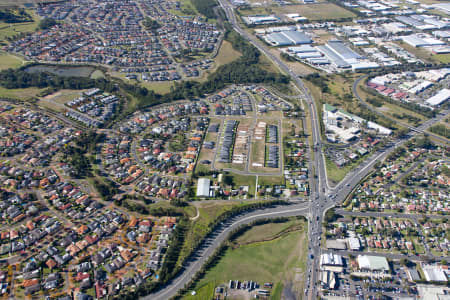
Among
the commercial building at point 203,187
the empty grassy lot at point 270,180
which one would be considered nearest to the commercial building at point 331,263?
the empty grassy lot at point 270,180

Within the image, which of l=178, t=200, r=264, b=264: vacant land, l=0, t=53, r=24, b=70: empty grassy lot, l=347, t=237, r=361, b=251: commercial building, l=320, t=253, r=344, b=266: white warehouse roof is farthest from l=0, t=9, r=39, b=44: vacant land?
l=347, t=237, r=361, b=251: commercial building

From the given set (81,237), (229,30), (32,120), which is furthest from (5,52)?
(81,237)

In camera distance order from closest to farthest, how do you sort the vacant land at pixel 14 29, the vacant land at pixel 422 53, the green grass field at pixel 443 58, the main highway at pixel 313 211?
the main highway at pixel 313 211
the green grass field at pixel 443 58
the vacant land at pixel 422 53
the vacant land at pixel 14 29

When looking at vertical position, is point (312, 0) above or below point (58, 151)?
above

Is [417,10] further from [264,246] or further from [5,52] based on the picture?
[5,52]

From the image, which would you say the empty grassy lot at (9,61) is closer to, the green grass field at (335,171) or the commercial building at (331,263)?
the green grass field at (335,171)

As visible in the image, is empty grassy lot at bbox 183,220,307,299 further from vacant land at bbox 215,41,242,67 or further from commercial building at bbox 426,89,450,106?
vacant land at bbox 215,41,242,67
